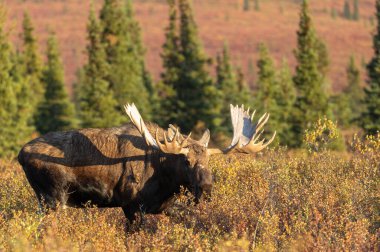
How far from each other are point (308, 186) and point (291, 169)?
5.77ft

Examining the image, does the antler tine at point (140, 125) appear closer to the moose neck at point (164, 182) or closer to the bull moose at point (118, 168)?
the bull moose at point (118, 168)

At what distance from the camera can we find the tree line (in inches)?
1687

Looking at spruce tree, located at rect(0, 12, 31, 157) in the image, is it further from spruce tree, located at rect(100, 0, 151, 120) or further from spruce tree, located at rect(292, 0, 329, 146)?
spruce tree, located at rect(292, 0, 329, 146)

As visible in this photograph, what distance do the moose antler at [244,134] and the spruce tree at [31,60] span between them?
47.1 metres

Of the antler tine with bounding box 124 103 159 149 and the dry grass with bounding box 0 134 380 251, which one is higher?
the antler tine with bounding box 124 103 159 149

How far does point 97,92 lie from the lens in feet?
157

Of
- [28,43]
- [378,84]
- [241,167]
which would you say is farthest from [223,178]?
[28,43]

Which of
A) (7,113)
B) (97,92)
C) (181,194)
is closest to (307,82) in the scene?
(97,92)

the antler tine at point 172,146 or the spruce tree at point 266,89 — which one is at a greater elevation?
the antler tine at point 172,146

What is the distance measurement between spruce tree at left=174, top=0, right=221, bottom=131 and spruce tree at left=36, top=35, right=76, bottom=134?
1103 centimetres

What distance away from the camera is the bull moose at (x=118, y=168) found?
10.1m

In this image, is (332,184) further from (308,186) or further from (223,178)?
(223,178)

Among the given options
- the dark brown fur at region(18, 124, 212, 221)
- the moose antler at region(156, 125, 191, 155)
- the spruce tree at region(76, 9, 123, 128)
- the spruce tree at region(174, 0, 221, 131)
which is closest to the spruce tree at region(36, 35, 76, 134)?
the spruce tree at region(76, 9, 123, 128)

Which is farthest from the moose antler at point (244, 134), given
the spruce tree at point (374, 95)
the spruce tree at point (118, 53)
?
the spruce tree at point (118, 53)
